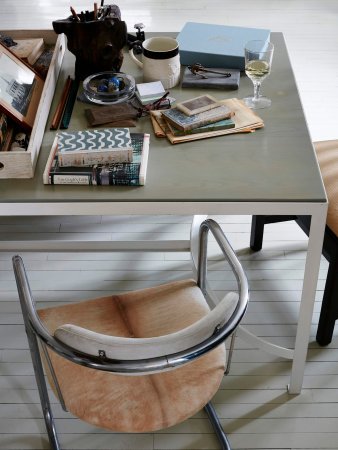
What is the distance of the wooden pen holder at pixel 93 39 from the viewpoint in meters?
2.10

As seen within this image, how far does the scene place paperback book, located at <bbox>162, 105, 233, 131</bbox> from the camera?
1.94m

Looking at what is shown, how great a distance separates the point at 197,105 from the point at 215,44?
0.41 m

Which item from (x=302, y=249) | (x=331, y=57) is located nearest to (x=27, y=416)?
(x=302, y=249)

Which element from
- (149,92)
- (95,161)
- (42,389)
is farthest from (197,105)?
(42,389)

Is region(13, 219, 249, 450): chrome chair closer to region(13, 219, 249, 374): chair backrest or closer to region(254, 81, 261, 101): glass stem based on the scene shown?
region(13, 219, 249, 374): chair backrest

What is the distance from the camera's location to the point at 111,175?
1.77m

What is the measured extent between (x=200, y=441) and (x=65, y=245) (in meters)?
0.83

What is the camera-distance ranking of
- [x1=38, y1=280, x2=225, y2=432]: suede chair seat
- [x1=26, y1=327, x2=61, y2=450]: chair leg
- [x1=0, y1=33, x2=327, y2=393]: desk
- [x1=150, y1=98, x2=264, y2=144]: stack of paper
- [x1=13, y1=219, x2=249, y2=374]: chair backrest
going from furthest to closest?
[x1=150, y1=98, x2=264, y2=144]: stack of paper < [x1=0, y1=33, x2=327, y2=393]: desk < [x1=26, y1=327, x2=61, y2=450]: chair leg < [x1=38, y1=280, x2=225, y2=432]: suede chair seat < [x1=13, y1=219, x2=249, y2=374]: chair backrest

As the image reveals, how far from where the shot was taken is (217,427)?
1987 mm

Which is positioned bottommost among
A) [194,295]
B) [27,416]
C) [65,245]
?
[27,416]

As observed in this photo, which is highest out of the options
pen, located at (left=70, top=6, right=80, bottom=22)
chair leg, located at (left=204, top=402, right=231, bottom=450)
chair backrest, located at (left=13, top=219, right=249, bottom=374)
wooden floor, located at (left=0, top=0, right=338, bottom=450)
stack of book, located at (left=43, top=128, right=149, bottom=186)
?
pen, located at (left=70, top=6, right=80, bottom=22)

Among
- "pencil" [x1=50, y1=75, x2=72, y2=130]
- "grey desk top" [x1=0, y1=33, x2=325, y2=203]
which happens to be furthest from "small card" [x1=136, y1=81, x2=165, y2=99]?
"pencil" [x1=50, y1=75, x2=72, y2=130]

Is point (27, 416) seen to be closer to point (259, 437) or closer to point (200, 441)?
point (200, 441)

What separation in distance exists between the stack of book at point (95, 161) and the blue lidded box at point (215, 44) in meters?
0.55
